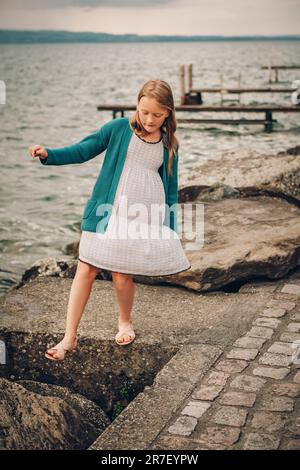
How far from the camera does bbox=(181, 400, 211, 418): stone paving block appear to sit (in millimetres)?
3660

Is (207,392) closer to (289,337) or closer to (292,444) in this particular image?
(292,444)

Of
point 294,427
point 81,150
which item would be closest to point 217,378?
point 294,427

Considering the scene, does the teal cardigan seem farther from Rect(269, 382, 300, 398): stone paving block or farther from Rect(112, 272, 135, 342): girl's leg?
Rect(269, 382, 300, 398): stone paving block

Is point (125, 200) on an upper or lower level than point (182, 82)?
upper

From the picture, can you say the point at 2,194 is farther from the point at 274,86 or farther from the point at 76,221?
the point at 274,86

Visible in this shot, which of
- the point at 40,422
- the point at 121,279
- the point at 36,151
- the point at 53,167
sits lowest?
the point at 53,167

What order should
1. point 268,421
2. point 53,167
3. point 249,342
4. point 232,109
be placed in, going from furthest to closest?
point 232,109
point 53,167
point 249,342
point 268,421

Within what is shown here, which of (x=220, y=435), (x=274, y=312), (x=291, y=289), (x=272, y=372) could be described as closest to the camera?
(x=220, y=435)

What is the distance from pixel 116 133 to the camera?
4.18 metres

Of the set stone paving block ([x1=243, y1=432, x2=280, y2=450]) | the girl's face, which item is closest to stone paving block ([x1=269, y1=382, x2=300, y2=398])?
stone paving block ([x1=243, y1=432, x2=280, y2=450])

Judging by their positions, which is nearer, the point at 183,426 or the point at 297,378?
the point at 183,426

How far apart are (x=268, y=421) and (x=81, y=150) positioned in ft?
5.88

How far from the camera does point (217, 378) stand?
4031 millimetres

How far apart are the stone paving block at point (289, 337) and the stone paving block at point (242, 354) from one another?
264mm
